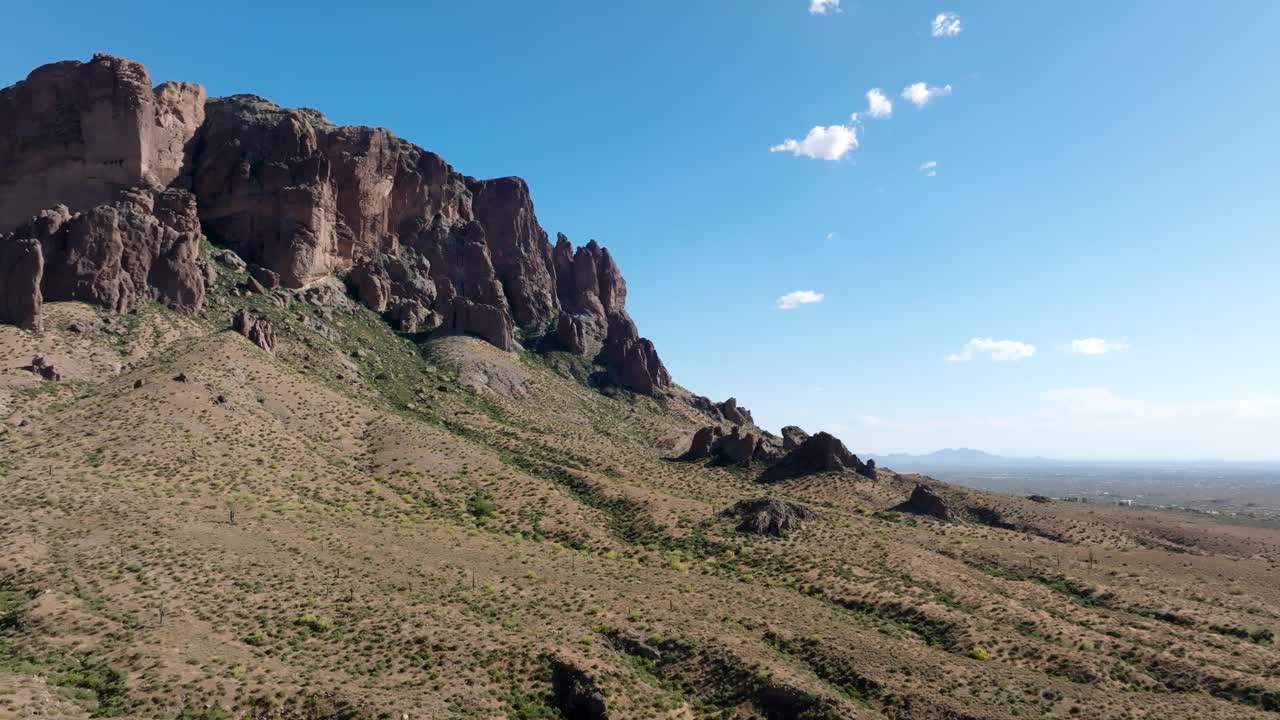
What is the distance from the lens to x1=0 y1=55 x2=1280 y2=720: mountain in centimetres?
3719

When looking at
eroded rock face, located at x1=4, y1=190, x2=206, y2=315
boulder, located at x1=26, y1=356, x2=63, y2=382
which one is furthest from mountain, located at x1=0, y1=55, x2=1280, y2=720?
boulder, located at x1=26, y1=356, x2=63, y2=382

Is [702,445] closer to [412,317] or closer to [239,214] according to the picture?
[412,317]

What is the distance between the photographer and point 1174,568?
221ft

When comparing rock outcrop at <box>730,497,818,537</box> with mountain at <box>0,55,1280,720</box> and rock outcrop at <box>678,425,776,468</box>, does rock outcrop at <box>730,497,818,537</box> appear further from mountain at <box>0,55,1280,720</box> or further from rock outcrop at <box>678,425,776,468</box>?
rock outcrop at <box>678,425,776,468</box>

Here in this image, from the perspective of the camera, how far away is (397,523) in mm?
60219

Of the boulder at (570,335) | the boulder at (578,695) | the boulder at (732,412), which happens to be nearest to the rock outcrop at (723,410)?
the boulder at (732,412)

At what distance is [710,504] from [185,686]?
5377 centimetres

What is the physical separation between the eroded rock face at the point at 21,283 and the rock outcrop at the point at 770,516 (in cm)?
7177

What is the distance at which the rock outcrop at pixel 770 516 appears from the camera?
6731 cm

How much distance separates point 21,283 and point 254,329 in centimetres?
2275

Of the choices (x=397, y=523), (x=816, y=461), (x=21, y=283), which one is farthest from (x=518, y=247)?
(x=397, y=523)

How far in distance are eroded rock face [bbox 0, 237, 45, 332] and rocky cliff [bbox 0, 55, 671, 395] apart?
0.13 m

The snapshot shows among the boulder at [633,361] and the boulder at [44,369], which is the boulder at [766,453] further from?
the boulder at [44,369]

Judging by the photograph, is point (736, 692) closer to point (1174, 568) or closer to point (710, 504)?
point (710, 504)
